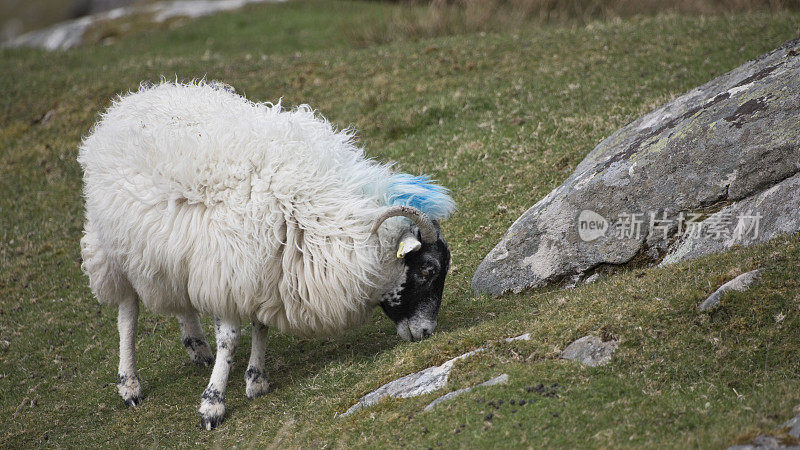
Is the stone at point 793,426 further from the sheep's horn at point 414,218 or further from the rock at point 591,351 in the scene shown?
the sheep's horn at point 414,218

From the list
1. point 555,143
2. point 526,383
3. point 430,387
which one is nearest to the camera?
point 526,383

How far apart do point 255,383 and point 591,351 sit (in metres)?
3.86

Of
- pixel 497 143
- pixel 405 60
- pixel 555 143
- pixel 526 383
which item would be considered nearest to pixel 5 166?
pixel 405 60

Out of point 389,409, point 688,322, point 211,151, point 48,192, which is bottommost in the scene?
point 48,192

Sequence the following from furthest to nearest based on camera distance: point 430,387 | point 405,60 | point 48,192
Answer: point 405,60
point 48,192
point 430,387

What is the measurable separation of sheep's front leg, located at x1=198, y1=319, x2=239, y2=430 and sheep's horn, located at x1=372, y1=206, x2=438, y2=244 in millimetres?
1986

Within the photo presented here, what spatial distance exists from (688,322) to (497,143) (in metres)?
7.35

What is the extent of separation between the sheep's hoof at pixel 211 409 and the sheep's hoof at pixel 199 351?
6.16ft

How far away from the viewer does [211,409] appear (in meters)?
7.85

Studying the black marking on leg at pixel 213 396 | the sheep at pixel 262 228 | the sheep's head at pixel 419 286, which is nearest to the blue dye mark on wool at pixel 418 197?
the sheep at pixel 262 228

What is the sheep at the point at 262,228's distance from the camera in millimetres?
7699

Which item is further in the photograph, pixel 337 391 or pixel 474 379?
pixel 337 391

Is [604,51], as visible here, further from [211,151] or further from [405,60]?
[211,151]

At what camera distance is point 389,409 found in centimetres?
670
